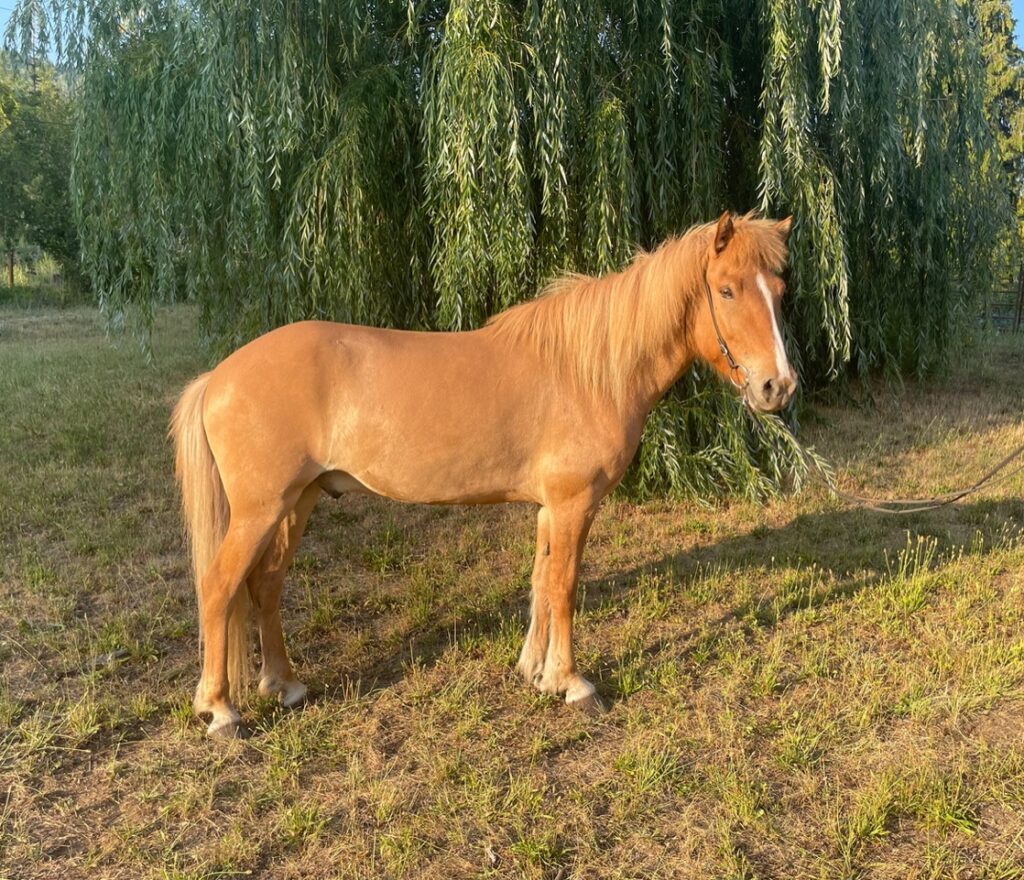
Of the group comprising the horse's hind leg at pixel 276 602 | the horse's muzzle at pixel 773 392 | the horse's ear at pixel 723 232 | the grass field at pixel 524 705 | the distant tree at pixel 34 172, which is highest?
the distant tree at pixel 34 172

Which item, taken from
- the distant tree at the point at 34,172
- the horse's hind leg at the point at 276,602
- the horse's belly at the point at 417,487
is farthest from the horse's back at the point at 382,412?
the distant tree at the point at 34,172

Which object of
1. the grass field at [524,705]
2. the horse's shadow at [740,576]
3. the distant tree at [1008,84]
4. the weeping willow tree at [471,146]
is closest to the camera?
the grass field at [524,705]

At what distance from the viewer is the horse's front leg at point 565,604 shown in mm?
3016

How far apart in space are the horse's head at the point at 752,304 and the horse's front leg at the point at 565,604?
0.89 meters

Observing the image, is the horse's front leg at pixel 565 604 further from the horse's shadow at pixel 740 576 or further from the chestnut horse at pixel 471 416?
the horse's shadow at pixel 740 576

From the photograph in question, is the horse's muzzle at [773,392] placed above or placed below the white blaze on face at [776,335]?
below

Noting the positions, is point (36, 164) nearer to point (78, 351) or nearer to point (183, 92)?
point (78, 351)

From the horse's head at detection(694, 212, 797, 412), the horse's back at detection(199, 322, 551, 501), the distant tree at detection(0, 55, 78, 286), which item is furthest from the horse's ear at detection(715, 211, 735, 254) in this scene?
the distant tree at detection(0, 55, 78, 286)

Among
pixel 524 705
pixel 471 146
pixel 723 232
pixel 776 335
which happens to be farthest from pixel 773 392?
pixel 471 146

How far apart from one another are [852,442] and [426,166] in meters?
5.17

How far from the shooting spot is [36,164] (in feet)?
68.9

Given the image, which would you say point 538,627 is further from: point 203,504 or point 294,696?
point 203,504

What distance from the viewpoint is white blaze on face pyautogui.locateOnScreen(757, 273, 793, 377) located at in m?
2.75

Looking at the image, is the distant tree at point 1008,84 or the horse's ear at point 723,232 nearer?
the horse's ear at point 723,232
